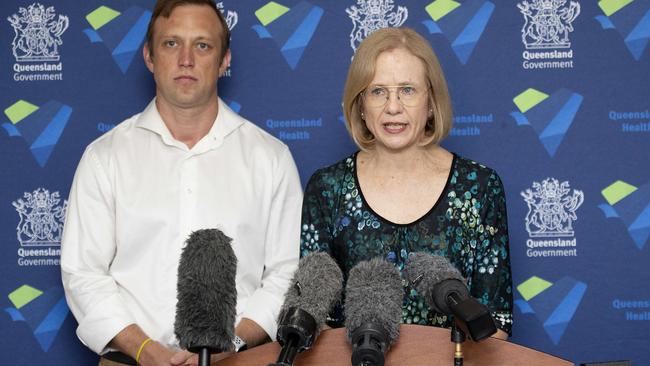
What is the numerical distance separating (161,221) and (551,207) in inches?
56.2

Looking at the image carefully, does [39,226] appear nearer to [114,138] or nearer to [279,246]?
[114,138]

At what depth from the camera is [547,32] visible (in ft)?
9.64

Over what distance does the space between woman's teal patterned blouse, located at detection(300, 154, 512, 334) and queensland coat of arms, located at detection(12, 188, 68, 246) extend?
4.14ft

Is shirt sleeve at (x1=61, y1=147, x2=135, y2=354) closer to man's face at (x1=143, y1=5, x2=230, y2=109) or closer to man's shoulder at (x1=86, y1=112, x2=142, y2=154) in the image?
man's shoulder at (x1=86, y1=112, x2=142, y2=154)

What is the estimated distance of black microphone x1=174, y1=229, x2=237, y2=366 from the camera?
1.22 meters

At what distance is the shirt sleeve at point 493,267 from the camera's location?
6.87 ft

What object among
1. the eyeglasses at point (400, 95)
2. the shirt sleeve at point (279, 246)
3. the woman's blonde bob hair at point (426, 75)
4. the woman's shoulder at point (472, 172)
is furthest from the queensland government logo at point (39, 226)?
the woman's shoulder at point (472, 172)

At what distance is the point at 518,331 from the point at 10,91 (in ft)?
7.05

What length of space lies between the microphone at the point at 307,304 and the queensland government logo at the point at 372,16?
1.69 meters

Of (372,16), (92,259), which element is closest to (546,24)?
(372,16)

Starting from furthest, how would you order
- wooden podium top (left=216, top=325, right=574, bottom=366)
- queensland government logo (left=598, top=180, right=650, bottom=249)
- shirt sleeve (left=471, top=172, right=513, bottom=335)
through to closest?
queensland government logo (left=598, top=180, right=650, bottom=249)
shirt sleeve (left=471, top=172, right=513, bottom=335)
wooden podium top (left=216, top=325, right=574, bottom=366)

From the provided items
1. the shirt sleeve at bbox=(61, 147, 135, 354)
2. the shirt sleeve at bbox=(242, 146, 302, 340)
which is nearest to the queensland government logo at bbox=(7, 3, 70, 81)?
the shirt sleeve at bbox=(61, 147, 135, 354)

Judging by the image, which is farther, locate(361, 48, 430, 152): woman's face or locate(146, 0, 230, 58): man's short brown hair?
locate(146, 0, 230, 58): man's short brown hair

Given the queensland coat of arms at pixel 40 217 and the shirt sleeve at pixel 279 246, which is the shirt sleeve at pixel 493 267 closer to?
the shirt sleeve at pixel 279 246
